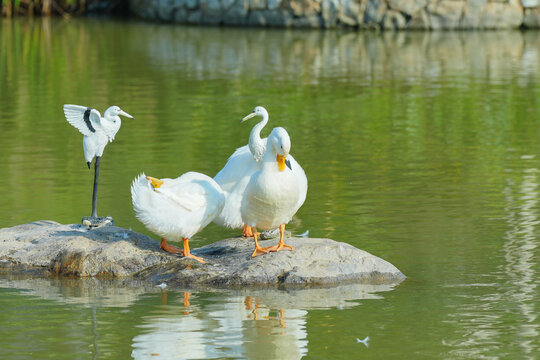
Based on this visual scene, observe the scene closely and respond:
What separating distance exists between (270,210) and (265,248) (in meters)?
0.32

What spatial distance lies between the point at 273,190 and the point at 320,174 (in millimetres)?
4163

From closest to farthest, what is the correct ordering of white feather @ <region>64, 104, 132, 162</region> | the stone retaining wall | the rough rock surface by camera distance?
the rough rock surface → white feather @ <region>64, 104, 132, 162</region> → the stone retaining wall

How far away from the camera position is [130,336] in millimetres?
6449

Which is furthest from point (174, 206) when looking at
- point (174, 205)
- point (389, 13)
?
point (389, 13)

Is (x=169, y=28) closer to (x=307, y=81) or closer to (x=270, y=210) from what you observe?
(x=307, y=81)

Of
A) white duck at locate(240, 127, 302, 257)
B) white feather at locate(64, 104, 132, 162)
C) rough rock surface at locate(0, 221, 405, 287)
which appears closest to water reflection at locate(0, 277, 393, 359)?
rough rock surface at locate(0, 221, 405, 287)

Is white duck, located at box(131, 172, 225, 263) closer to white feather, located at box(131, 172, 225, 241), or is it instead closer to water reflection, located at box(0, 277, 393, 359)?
white feather, located at box(131, 172, 225, 241)

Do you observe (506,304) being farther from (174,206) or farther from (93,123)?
(93,123)

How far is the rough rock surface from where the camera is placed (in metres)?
7.44

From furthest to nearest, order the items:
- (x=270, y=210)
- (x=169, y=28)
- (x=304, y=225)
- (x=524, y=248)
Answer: (x=169, y=28), (x=304, y=225), (x=524, y=248), (x=270, y=210)

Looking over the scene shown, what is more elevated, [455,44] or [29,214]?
[455,44]

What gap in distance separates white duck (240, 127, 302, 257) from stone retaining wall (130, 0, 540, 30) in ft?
64.1

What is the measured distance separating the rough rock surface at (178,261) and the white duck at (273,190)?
187 millimetres

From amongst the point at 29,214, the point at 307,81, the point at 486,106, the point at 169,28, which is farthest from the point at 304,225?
the point at 169,28
